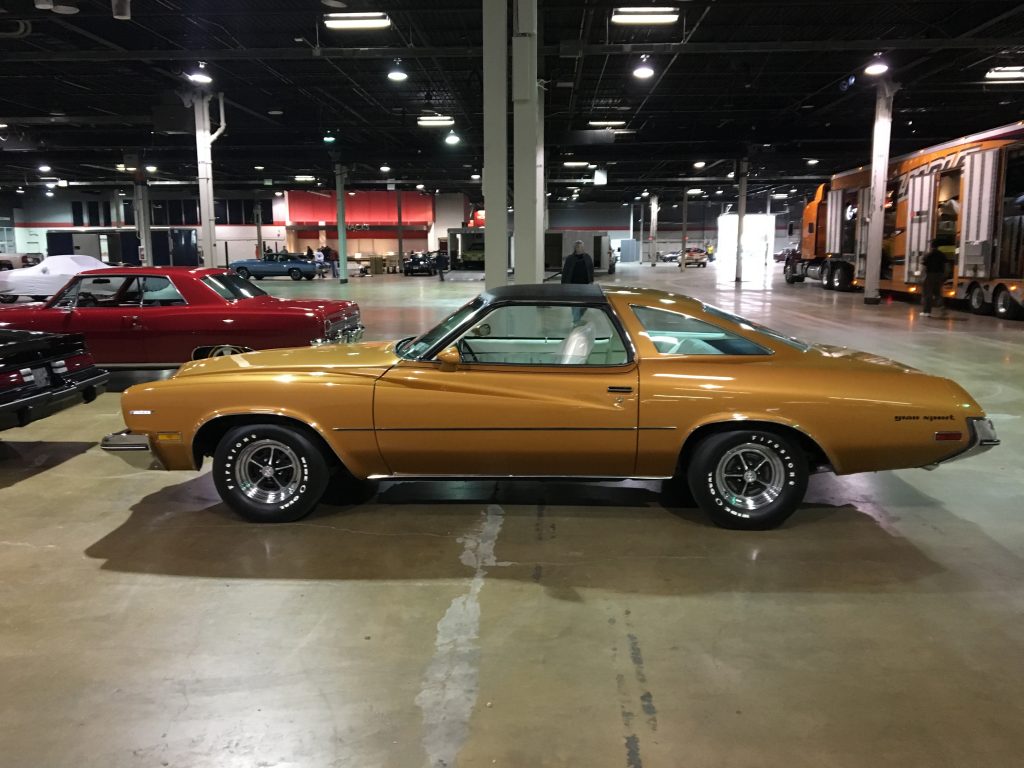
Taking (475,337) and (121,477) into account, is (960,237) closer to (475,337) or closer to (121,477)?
(475,337)

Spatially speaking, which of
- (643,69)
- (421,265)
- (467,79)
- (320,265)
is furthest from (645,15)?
(320,265)

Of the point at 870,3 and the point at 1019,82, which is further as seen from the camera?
the point at 1019,82

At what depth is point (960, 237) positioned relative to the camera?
17438 mm

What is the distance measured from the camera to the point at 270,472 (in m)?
4.54

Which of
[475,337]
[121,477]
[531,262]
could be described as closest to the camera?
[475,337]

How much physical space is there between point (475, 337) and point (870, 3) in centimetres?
1337

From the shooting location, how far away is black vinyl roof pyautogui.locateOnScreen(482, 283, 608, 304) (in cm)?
463

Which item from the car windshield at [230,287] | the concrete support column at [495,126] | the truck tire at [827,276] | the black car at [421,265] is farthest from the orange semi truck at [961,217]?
the black car at [421,265]

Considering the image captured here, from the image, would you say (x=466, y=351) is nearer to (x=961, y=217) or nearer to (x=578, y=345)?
(x=578, y=345)

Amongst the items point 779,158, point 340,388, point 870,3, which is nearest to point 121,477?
point 340,388

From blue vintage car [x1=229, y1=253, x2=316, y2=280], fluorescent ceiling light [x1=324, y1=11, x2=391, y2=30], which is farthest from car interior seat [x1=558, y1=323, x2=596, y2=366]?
blue vintage car [x1=229, y1=253, x2=316, y2=280]

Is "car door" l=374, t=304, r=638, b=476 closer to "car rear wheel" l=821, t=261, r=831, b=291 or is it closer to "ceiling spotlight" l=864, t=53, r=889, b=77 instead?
"ceiling spotlight" l=864, t=53, r=889, b=77

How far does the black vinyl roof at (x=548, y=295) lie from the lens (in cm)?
463

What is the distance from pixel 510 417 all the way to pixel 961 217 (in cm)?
1723
